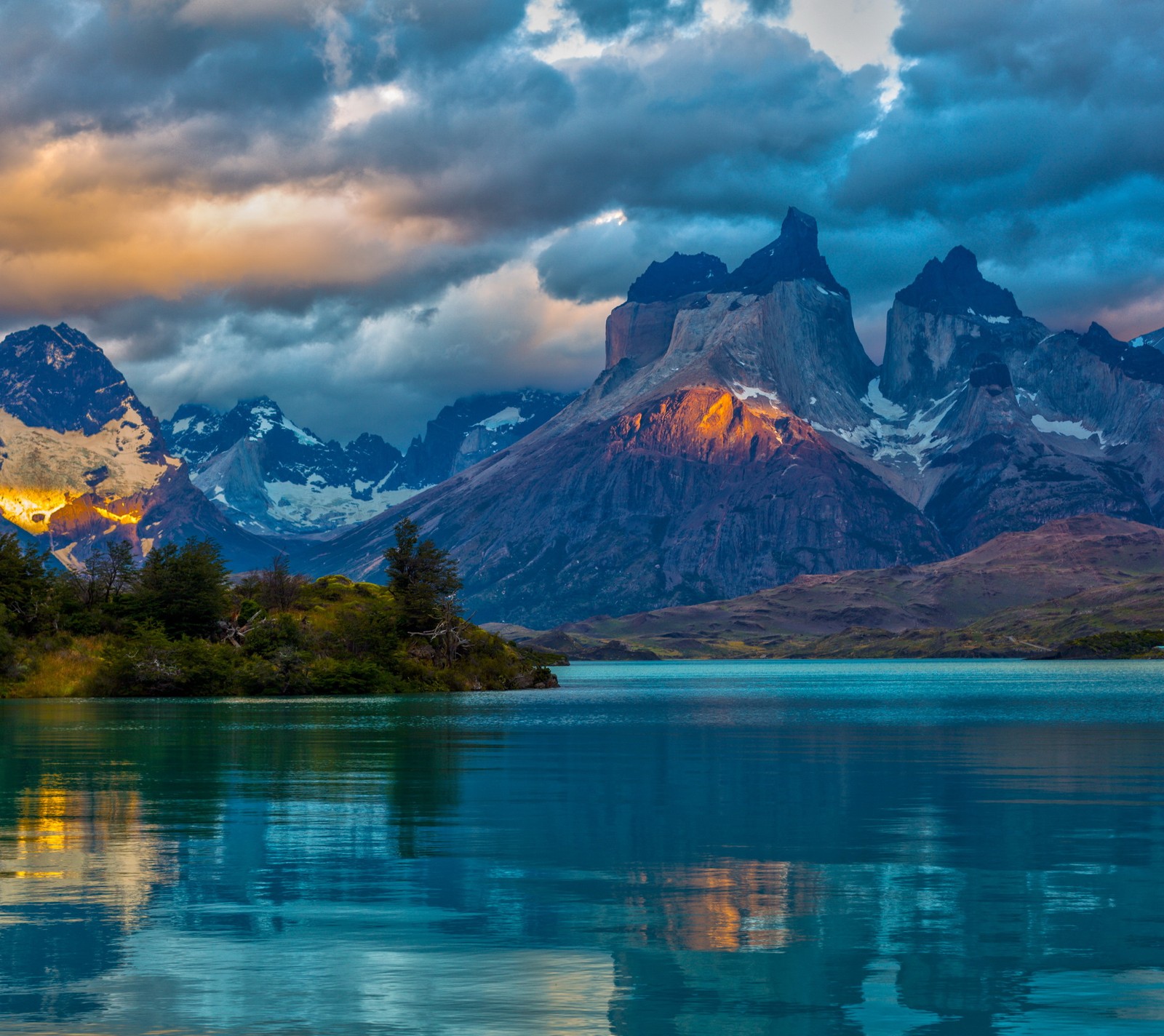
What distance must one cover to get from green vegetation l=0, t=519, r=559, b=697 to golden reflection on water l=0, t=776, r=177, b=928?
11635 centimetres

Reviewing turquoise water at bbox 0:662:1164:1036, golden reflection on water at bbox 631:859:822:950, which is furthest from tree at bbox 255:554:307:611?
golden reflection on water at bbox 631:859:822:950

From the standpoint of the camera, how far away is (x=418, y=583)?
188m

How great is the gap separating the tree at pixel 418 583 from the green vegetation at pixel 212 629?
0.19 meters

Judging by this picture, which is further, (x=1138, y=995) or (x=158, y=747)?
(x=158, y=747)

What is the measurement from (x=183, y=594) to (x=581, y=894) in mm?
150169

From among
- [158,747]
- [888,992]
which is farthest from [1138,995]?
[158,747]

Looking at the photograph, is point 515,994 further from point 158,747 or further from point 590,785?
point 158,747

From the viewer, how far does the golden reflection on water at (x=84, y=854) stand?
3541 cm

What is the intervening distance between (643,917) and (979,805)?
2596 cm

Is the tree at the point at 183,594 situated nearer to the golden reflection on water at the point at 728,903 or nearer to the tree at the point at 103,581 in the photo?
the tree at the point at 103,581

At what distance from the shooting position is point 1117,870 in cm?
3938

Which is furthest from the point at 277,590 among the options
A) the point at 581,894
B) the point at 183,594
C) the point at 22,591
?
the point at 581,894

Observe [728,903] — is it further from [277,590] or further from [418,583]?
[277,590]

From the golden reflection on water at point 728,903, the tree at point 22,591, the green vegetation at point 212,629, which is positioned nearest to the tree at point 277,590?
the green vegetation at point 212,629
